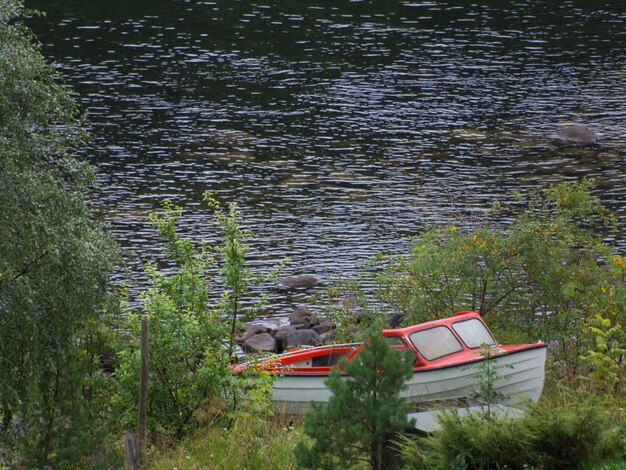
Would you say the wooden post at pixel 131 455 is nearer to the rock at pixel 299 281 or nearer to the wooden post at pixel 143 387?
the wooden post at pixel 143 387

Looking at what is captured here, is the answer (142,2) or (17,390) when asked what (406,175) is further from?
(142,2)

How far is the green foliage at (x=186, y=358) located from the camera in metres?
19.0

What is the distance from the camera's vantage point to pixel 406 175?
4709cm

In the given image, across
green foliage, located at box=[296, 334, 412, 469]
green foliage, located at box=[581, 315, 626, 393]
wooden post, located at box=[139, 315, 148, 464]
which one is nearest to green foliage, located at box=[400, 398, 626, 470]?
green foliage, located at box=[296, 334, 412, 469]

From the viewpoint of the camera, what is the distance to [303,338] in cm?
3158

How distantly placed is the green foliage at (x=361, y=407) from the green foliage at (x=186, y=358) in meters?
5.92

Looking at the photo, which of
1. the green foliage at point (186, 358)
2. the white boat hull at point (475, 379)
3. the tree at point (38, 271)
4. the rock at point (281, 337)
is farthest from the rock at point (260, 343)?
the tree at point (38, 271)

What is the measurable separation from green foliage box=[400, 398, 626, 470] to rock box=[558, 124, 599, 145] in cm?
3987

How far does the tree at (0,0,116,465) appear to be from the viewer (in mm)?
16688

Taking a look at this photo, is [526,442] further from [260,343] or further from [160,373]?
[260,343]

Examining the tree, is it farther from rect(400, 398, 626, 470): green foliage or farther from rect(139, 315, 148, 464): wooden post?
rect(400, 398, 626, 470): green foliage

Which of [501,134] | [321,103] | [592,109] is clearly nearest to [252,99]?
[321,103]

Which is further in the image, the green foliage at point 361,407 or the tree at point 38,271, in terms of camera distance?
the tree at point 38,271

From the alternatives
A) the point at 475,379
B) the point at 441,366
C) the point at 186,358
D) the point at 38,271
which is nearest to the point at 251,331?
the point at 186,358
